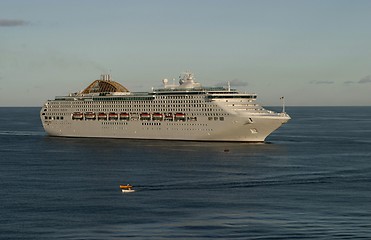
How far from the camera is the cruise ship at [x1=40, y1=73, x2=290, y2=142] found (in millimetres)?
124062

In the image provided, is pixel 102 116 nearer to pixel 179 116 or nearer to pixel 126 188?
pixel 179 116

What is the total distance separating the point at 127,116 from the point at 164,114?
9.90 metres

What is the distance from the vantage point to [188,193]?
72.1 m

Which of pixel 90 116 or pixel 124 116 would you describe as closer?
pixel 124 116

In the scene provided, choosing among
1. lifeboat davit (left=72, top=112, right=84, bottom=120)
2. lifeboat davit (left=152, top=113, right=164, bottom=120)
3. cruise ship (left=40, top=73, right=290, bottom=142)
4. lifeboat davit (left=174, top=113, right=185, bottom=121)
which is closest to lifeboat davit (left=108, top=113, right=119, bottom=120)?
cruise ship (left=40, top=73, right=290, bottom=142)

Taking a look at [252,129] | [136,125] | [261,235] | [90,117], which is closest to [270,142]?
[252,129]

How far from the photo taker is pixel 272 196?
2746 inches

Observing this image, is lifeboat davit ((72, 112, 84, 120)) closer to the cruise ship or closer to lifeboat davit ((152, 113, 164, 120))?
the cruise ship

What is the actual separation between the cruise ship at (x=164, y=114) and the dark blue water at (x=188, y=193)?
5346 millimetres

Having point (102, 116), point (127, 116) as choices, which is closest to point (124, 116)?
point (127, 116)

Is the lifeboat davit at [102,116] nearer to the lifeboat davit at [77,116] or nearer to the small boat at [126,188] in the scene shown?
the lifeboat davit at [77,116]

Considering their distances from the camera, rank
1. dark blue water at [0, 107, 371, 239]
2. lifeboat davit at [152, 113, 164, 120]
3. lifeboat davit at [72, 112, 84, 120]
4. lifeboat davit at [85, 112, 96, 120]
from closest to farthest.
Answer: dark blue water at [0, 107, 371, 239]
lifeboat davit at [152, 113, 164, 120]
lifeboat davit at [85, 112, 96, 120]
lifeboat davit at [72, 112, 84, 120]

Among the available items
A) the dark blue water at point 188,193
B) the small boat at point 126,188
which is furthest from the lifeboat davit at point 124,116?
the small boat at point 126,188

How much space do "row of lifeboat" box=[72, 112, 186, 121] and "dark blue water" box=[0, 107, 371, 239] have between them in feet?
40.9
